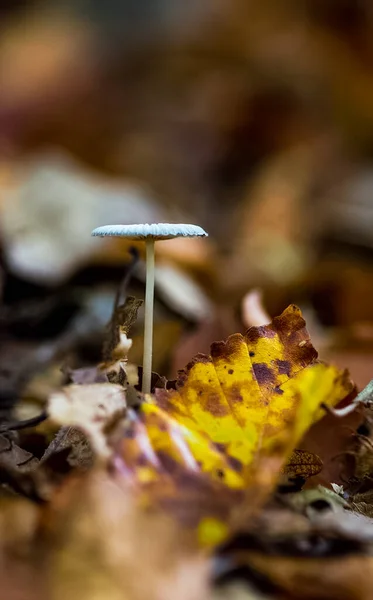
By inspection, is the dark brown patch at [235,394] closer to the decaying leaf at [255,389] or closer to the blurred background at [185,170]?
the decaying leaf at [255,389]

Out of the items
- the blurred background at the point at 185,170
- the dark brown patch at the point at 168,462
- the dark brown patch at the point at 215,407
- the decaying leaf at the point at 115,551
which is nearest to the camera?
the decaying leaf at the point at 115,551

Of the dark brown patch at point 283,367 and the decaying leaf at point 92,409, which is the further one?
the dark brown patch at point 283,367

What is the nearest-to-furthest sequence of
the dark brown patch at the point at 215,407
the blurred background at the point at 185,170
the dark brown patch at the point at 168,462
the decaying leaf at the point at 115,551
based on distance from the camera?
the decaying leaf at the point at 115,551 < the dark brown patch at the point at 168,462 < the dark brown patch at the point at 215,407 < the blurred background at the point at 185,170

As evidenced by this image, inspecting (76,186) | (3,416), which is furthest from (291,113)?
(3,416)

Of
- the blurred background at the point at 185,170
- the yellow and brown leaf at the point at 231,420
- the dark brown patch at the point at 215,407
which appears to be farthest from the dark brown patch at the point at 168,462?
the blurred background at the point at 185,170

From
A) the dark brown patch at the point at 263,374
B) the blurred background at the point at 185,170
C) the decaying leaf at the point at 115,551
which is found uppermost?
the blurred background at the point at 185,170

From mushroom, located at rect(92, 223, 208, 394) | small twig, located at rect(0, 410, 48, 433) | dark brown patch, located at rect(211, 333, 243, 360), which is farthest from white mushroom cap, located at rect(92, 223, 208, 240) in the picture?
small twig, located at rect(0, 410, 48, 433)

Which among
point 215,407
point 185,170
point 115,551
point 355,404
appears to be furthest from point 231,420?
point 185,170

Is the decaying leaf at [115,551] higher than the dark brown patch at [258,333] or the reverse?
the reverse

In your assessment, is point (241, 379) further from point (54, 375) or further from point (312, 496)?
point (54, 375)
